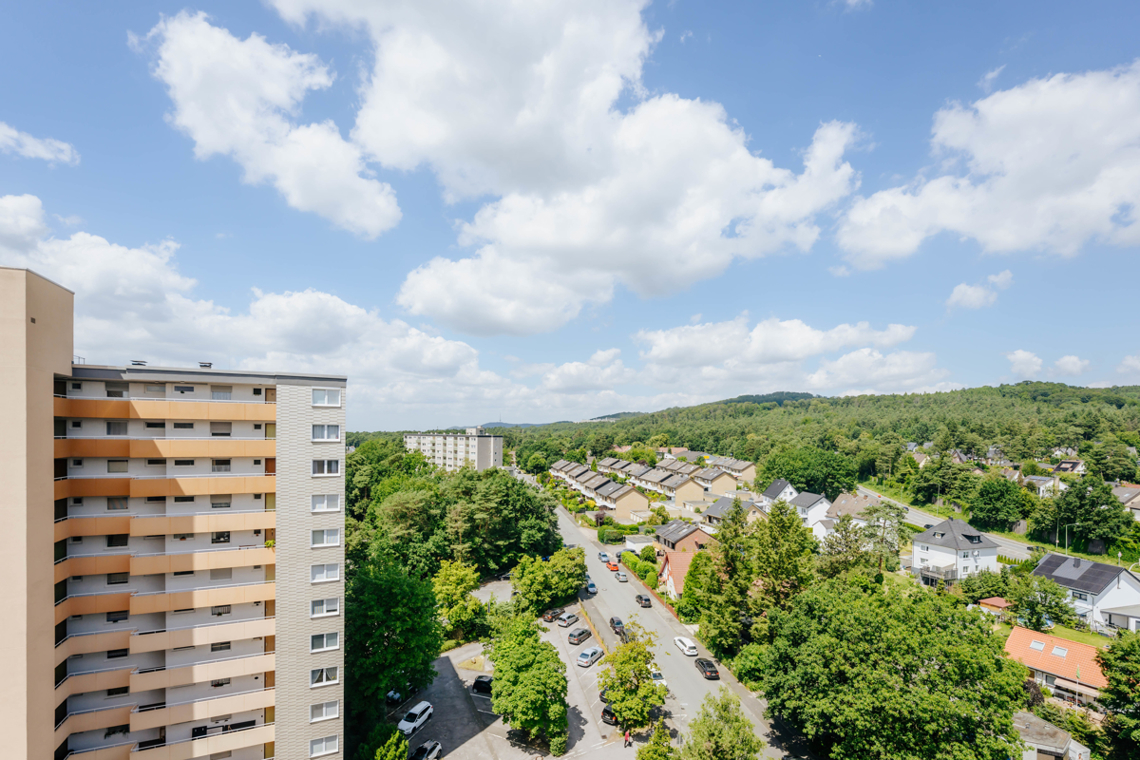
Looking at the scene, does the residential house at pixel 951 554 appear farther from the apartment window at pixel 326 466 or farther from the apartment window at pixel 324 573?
the apartment window at pixel 326 466

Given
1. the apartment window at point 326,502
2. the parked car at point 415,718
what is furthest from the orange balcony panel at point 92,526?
the parked car at point 415,718

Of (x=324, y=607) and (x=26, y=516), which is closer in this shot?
(x=26, y=516)

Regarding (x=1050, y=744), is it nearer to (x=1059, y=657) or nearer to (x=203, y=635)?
(x=1059, y=657)

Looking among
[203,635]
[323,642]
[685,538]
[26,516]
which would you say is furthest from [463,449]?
[26,516]

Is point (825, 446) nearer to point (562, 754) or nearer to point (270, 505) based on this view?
point (562, 754)

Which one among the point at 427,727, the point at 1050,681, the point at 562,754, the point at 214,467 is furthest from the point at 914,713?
the point at 214,467

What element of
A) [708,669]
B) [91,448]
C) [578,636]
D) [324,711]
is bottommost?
[708,669]

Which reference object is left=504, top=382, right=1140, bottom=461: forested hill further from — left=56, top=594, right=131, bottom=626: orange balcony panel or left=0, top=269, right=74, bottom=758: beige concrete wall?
left=0, top=269, right=74, bottom=758: beige concrete wall
